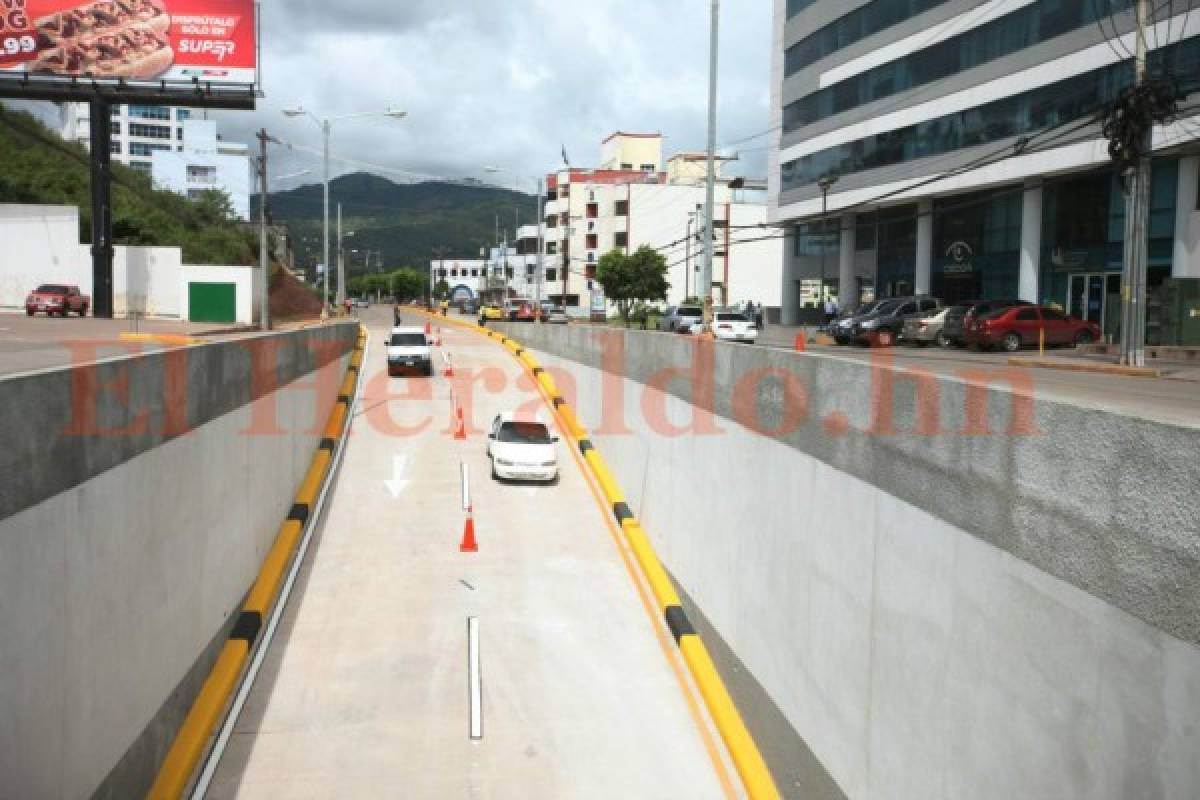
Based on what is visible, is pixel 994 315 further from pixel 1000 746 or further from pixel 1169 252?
pixel 1000 746

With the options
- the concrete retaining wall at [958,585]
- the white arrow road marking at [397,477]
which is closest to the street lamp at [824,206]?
the white arrow road marking at [397,477]

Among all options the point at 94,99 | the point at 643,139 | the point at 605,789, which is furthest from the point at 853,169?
the point at 643,139

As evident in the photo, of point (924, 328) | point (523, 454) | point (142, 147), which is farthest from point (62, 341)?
point (142, 147)

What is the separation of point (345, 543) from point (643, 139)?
10877 cm

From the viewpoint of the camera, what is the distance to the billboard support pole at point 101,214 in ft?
147

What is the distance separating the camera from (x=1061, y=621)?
5.93m

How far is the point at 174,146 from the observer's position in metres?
156

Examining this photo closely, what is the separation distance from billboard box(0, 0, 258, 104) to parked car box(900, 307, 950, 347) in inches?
1223

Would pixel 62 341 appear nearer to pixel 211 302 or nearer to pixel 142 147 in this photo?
pixel 211 302

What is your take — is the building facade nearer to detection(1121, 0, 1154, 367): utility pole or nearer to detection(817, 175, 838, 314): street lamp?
detection(817, 175, 838, 314): street lamp

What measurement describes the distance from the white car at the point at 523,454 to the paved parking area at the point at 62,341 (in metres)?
7.41

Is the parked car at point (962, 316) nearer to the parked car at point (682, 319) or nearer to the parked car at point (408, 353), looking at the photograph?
the parked car at point (682, 319)

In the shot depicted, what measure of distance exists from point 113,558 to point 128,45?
43.3 metres

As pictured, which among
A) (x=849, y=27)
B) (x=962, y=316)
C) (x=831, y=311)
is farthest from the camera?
(x=831, y=311)
